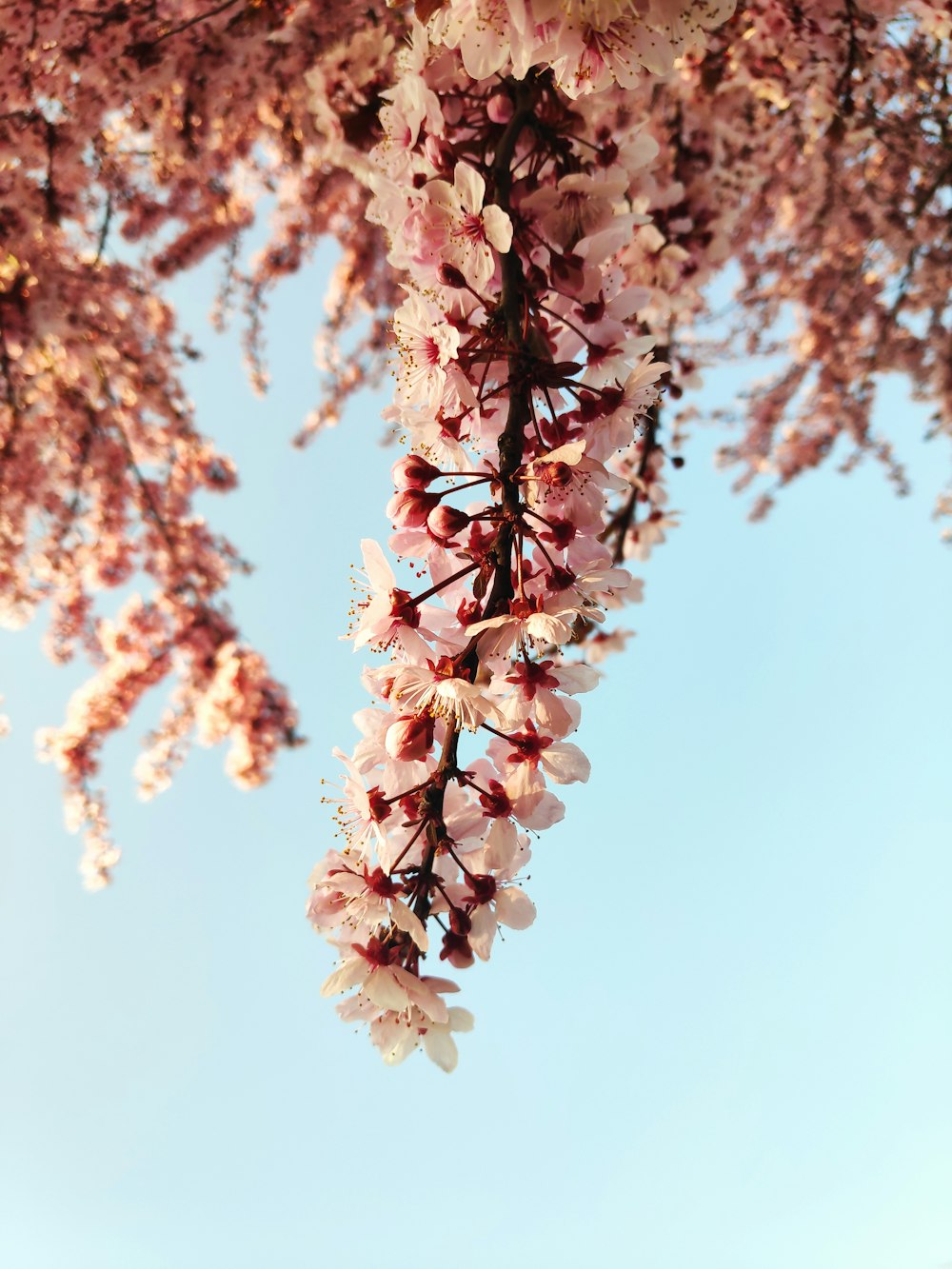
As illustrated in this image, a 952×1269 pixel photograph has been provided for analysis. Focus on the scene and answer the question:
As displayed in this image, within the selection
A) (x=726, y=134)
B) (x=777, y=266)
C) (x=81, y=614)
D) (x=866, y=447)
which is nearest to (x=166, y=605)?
(x=81, y=614)

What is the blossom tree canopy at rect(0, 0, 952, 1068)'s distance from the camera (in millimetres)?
1244

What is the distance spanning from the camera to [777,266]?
19.7 ft

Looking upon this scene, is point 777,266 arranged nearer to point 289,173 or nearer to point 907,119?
point 907,119

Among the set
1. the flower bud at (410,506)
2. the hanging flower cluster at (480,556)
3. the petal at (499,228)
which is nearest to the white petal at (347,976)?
the hanging flower cluster at (480,556)

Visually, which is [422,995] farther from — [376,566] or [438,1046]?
[376,566]

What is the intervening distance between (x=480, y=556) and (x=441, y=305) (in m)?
0.48

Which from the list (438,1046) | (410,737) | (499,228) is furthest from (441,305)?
(438,1046)

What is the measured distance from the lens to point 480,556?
126 cm

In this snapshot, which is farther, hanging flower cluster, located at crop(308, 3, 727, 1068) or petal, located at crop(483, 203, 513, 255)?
petal, located at crop(483, 203, 513, 255)

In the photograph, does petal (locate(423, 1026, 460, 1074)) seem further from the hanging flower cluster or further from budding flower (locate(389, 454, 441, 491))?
budding flower (locate(389, 454, 441, 491))

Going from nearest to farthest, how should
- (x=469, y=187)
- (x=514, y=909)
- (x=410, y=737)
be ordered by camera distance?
(x=410, y=737) → (x=514, y=909) → (x=469, y=187)

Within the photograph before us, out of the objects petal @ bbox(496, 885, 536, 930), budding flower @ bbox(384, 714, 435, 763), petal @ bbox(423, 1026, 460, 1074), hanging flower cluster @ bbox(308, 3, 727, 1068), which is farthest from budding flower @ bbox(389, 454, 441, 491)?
petal @ bbox(423, 1026, 460, 1074)

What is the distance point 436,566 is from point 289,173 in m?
4.80

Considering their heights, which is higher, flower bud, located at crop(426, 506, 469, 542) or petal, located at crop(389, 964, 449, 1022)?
flower bud, located at crop(426, 506, 469, 542)
